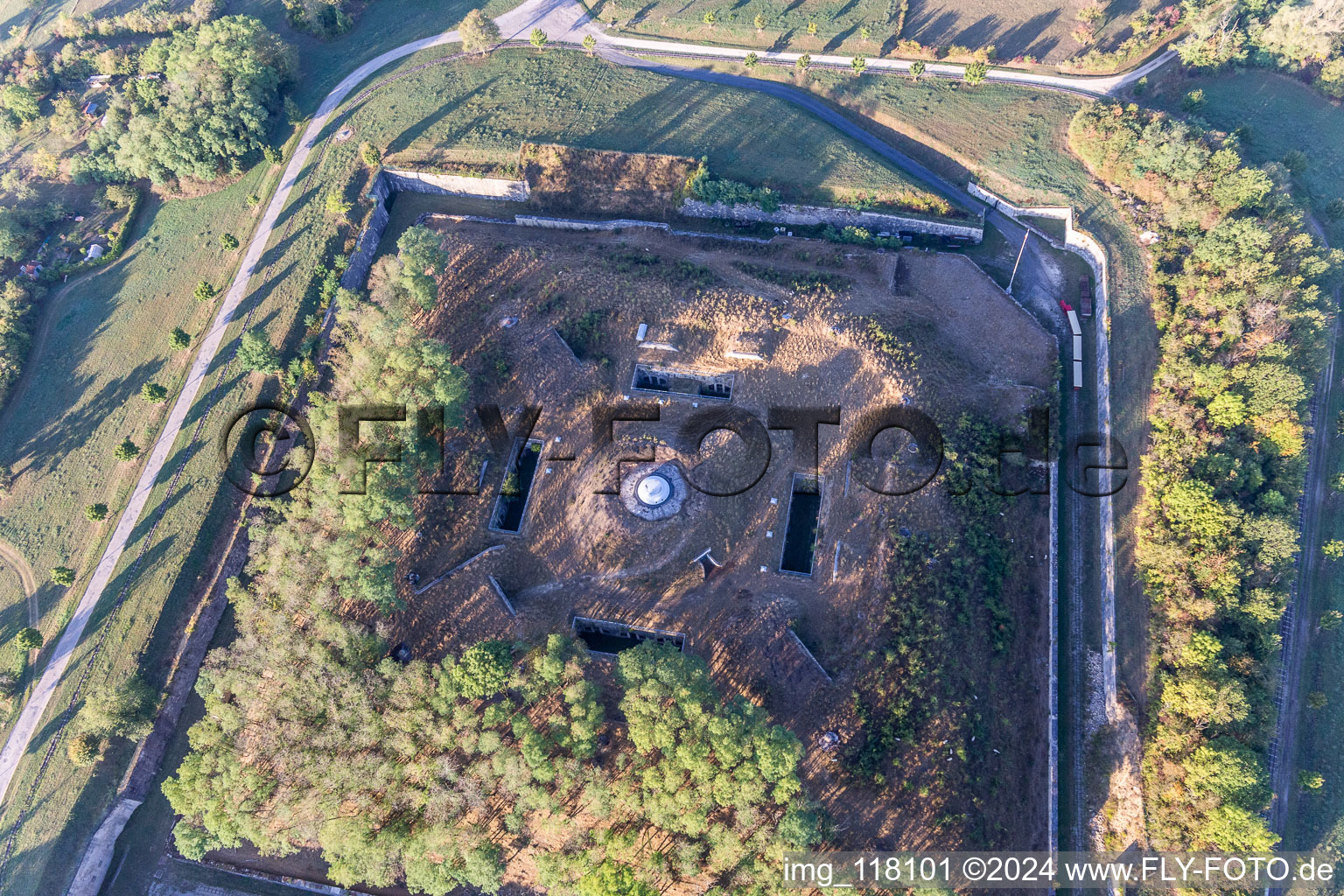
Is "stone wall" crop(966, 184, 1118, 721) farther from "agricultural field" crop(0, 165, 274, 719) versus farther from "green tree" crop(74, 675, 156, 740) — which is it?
"agricultural field" crop(0, 165, 274, 719)

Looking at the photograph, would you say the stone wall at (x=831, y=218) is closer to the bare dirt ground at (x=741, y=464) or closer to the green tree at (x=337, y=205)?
the bare dirt ground at (x=741, y=464)

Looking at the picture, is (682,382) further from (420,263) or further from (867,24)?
(867,24)

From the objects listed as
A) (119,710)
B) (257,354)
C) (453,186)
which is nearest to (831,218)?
(453,186)

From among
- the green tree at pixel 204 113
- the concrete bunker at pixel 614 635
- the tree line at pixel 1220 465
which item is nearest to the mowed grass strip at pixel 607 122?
the green tree at pixel 204 113

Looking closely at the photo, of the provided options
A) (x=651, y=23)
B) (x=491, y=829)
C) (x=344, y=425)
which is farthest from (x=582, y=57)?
(x=491, y=829)

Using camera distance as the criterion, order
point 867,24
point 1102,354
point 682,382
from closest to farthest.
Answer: point 1102,354
point 682,382
point 867,24

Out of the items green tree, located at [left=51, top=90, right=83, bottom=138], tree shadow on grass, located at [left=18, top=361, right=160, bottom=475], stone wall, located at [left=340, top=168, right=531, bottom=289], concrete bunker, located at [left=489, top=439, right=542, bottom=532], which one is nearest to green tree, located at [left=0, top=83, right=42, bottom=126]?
green tree, located at [left=51, top=90, right=83, bottom=138]

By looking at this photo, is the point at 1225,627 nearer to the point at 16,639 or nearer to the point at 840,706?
the point at 840,706
